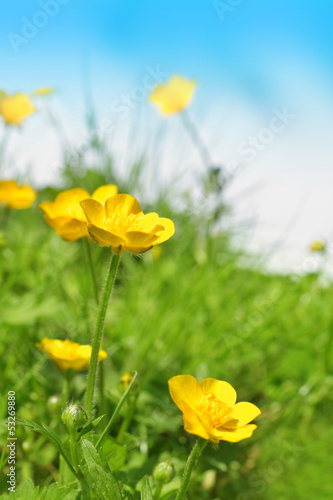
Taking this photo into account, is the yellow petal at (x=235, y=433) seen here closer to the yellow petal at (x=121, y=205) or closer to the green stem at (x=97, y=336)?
the green stem at (x=97, y=336)

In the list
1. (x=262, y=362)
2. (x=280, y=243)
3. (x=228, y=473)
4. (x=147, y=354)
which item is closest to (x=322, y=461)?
(x=228, y=473)

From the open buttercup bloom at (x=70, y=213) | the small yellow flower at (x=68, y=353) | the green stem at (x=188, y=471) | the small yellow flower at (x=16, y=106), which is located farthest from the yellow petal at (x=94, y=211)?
the small yellow flower at (x=16, y=106)

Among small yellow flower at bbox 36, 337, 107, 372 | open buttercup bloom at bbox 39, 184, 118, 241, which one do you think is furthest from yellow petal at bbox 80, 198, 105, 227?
small yellow flower at bbox 36, 337, 107, 372

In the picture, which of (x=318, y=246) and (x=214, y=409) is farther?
(x=318, y=246)

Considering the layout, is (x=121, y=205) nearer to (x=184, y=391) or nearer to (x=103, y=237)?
(x=103, y=237)

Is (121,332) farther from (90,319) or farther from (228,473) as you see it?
(228,473)

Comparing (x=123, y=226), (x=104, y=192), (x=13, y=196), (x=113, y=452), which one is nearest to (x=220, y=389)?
(x=113, y=452)
